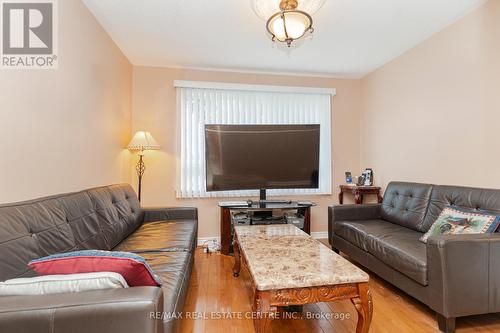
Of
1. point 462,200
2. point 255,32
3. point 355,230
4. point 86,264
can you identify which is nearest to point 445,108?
point 462,200

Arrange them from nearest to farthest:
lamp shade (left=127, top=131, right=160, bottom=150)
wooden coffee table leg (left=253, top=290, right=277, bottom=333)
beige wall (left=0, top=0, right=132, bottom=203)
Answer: wooden coffee table leg (left=253, top=290, right=277, bottom=333), beige wall (left=0, top=0, right=132, bottom=203), lamp shade (left=127, top=131, right=160, bottom=150)

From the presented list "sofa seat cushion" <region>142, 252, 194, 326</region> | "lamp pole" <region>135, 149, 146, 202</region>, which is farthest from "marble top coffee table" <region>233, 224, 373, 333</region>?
"lamp pole" <region>135, 149, 146, 202</region>

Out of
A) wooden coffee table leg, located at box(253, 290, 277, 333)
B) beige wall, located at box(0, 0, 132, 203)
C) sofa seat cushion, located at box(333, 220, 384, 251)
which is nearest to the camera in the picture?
wooden coffee table leg, located at box(253, 290, 277, 333)

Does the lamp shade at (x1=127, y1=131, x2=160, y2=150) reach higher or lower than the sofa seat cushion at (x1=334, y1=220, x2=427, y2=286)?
higher

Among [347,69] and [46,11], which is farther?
[347,69]

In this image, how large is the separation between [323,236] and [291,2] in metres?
3.16

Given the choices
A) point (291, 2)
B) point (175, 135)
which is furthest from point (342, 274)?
point (175, 135)

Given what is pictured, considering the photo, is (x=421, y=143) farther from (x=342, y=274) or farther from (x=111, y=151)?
(x=111, y=151)

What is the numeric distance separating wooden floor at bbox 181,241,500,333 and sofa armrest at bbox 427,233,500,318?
0.21 meters

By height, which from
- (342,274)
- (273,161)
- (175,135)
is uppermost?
(175,135)

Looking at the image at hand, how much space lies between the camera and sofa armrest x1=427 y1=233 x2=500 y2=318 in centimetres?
162

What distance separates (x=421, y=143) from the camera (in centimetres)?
299

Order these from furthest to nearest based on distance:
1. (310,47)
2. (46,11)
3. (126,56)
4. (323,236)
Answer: (323,236) → (126,56) → (310,47) → (46,11)

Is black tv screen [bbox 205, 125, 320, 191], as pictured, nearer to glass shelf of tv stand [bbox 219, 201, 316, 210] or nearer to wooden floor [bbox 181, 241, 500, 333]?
glass shelf of tv stand [bbox 219, 201, 316, 210]
